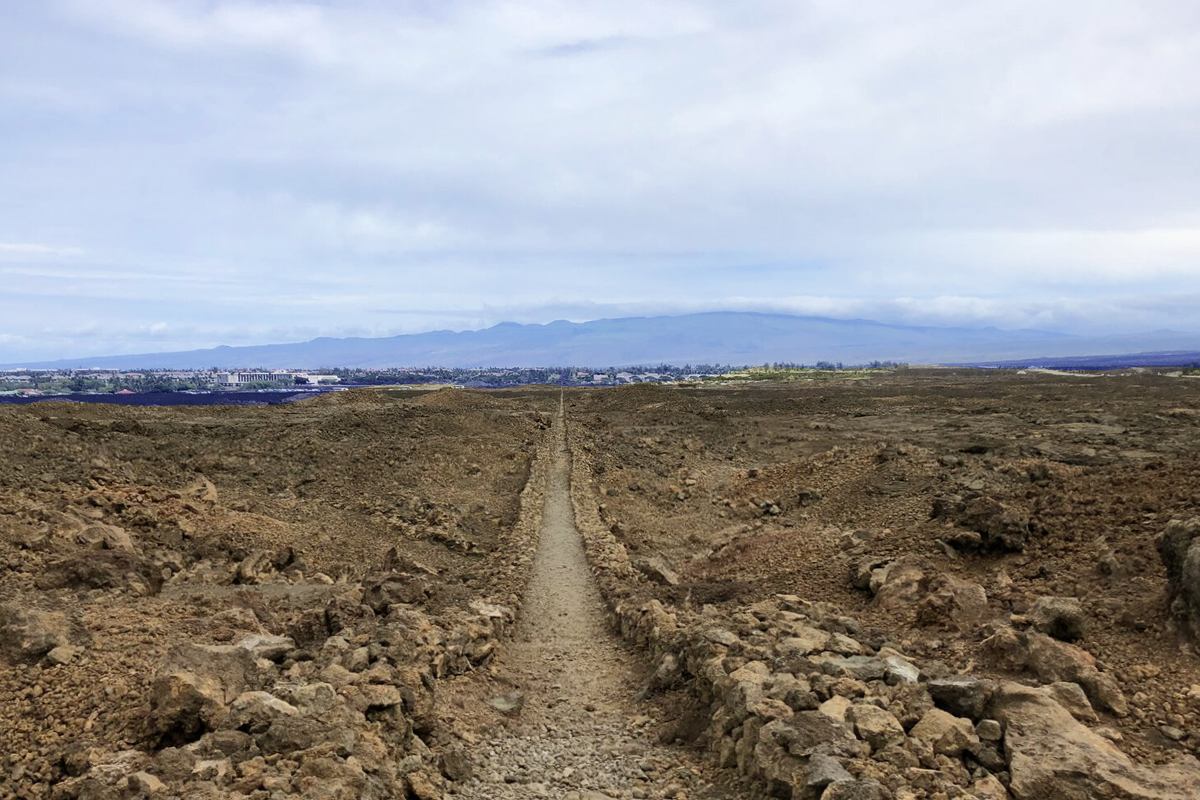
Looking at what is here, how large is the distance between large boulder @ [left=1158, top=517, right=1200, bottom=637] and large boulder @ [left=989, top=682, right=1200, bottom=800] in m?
2.25

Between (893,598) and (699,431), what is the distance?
92.8 feet

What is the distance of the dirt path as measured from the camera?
21.9ft

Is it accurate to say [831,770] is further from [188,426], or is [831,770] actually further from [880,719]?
[188,426]

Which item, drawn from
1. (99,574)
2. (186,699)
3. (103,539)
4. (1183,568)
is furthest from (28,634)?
(1183,568)

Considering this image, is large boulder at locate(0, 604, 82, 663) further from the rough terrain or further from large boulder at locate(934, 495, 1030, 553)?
large boulder at locate(934, 495, 1030, 553)

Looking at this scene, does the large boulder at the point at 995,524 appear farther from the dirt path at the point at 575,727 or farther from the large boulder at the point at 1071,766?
the dirt path at the point at 575,727

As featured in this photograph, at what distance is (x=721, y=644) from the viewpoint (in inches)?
331

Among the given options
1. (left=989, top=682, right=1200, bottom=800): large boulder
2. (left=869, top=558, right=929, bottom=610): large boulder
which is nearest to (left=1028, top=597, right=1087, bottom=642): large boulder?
(left=989, top=682, right=1200, bottom=800): large boulder

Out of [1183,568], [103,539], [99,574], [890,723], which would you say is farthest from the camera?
[103,539]

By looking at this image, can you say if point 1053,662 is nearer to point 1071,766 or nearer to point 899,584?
point 1071,766

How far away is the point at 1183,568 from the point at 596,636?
7.27 metres

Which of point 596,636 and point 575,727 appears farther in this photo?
point 596,636

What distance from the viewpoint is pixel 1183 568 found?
7.73m

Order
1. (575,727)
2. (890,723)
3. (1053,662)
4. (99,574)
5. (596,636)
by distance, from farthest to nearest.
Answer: (99,574) < (596,636) < (575,727) < (1053,662) < (890,723)
